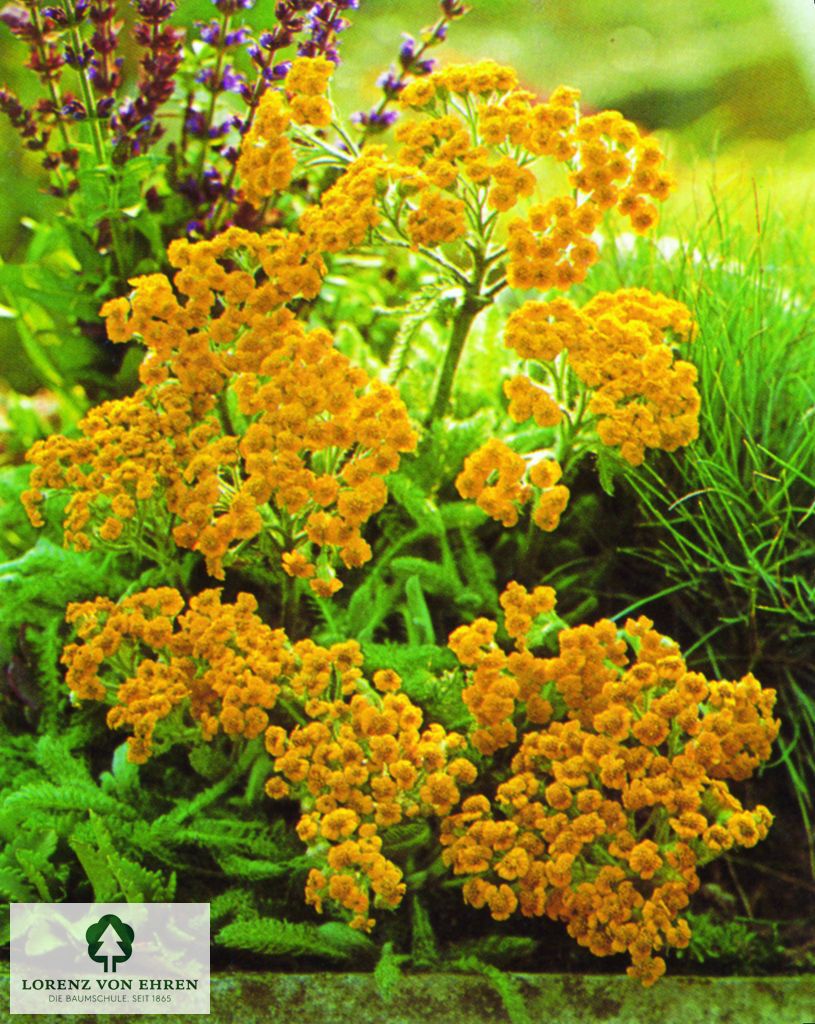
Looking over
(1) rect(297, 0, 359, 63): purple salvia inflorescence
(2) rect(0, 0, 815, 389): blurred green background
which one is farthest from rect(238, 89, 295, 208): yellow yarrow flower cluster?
(2) rect(0, 0, 815, 389): blurred green background

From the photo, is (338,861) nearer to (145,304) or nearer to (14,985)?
(14,985)

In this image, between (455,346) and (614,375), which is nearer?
(614,375)

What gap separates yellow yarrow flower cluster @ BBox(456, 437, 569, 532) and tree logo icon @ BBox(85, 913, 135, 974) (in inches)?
32.4

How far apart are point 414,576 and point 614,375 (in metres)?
0.53

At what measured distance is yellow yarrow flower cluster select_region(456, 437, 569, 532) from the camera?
1.66 meters

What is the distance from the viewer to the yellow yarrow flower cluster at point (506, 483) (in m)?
1.66

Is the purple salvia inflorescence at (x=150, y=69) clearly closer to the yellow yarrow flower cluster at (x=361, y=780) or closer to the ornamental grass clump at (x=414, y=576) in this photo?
the ornamental grass clump at (x=414, y=576)

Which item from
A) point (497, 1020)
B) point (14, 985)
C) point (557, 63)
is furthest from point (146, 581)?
point (557, 63)

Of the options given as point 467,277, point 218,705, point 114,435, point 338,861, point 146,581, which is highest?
point 467,277

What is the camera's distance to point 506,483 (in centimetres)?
167

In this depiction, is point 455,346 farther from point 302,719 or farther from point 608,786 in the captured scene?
point 608,786

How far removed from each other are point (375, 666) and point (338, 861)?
49 cm

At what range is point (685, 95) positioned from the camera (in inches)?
234

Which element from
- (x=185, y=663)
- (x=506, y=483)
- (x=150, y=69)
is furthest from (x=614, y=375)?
(x=150, y=69)
